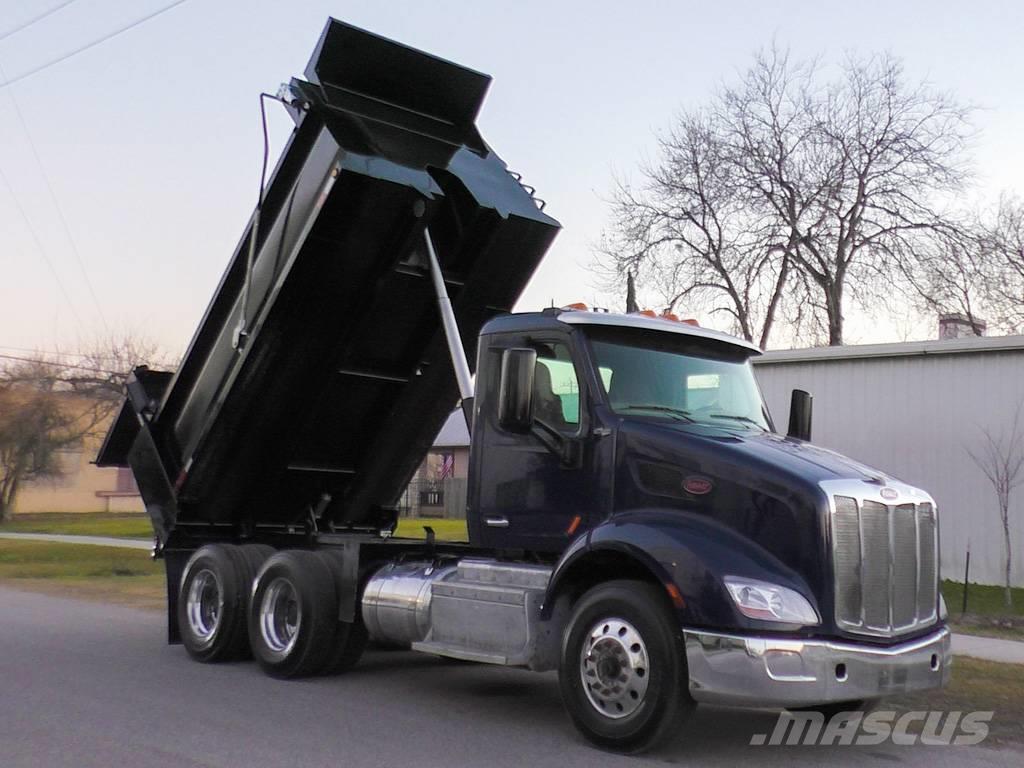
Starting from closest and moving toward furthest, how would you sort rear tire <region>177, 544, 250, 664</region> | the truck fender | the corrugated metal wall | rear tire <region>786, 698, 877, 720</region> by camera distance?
the truck fender
rear tire <region>786, 698, 877, 720</region>
rear tire <region>177, 544, 250, 664</region>
the corrugated metal wall

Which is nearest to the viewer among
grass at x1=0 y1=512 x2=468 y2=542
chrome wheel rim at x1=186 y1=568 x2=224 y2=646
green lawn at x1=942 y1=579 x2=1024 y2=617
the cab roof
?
the cab roof

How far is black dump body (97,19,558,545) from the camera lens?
8.68 m

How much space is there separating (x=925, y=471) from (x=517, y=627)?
1055 cm

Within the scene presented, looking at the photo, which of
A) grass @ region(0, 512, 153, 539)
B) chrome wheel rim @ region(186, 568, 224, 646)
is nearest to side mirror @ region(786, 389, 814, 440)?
chrome wheel rim @ region(186, 568, 224, 646)

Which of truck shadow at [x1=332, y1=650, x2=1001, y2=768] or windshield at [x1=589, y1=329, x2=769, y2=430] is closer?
truck shadow at [x1=332, y1=650, x2=1001, y2=768]

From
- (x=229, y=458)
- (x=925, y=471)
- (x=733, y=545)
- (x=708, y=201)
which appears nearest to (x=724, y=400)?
(x=733, y=545)

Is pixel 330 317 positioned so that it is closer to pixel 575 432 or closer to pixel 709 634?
pixel 575 432

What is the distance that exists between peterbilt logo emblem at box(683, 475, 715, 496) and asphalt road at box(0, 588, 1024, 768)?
4.80 feet

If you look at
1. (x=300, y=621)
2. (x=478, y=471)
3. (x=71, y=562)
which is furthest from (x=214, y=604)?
(x=71, y=562)

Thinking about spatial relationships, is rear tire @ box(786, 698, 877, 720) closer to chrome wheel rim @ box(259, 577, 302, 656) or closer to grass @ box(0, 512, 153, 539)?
chrome wheel rim @ box(259, 577, 302, 656)

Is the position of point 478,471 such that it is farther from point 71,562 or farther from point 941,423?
point 71,562

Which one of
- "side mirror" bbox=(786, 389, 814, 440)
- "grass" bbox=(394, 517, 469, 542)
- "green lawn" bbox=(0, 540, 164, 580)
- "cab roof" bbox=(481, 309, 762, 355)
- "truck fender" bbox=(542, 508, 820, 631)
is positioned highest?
"cab roof" bbox=(481, 309, 762, 355)

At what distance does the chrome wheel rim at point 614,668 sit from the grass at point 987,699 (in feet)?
7.79

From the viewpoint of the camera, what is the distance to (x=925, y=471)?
52.7 ft
